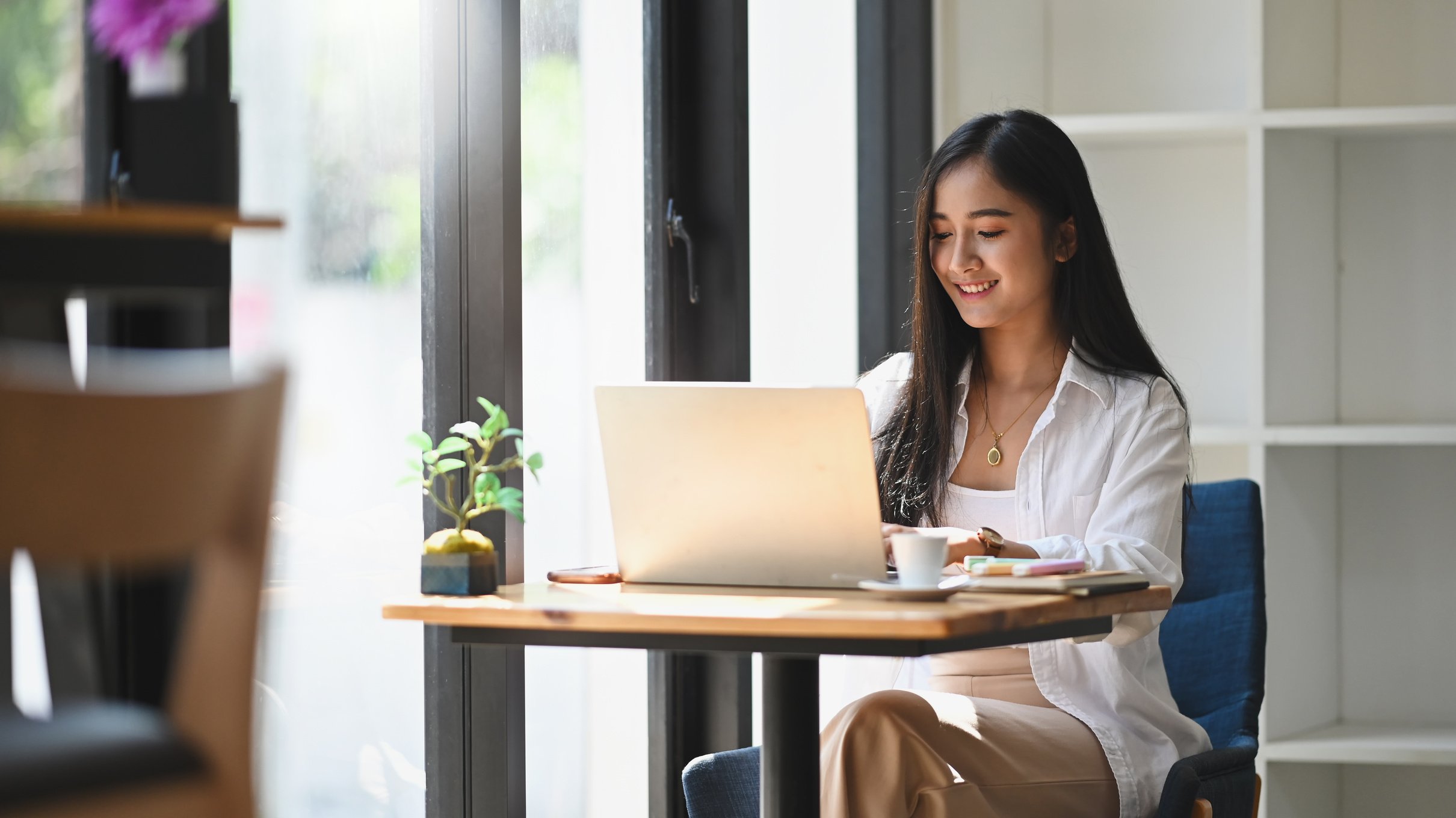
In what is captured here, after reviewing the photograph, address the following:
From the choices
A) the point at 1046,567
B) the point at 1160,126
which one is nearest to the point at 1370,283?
the point at 1160,126

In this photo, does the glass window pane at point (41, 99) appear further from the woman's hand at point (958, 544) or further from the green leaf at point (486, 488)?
the woman's hand at point (958, 544)

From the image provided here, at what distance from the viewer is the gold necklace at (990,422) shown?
7.71 feet

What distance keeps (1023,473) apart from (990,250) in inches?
13.4

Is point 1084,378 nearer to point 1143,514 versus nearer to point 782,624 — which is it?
point 1143,514

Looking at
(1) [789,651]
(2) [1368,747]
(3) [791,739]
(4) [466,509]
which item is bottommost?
(2) [1368,747]

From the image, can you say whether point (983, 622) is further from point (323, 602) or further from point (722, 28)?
point (722, 28)

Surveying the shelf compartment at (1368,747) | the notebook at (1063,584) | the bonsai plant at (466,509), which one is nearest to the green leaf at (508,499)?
the bonsai plant at (466,509)

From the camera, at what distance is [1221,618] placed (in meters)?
2.35

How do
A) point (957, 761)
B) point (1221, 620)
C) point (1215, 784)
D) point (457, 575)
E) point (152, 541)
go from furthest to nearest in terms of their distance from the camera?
point (1221, 620) < point (1215, 784) < point (957, 761) < point (457, 575) < point (152, 541)

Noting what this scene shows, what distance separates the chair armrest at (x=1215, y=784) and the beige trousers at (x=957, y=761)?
3.5 inches

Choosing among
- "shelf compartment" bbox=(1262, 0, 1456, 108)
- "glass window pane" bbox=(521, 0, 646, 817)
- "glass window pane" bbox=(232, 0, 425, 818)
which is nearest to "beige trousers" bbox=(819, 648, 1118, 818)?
"glass window pane" bbox=(232, 0, 425, 818)

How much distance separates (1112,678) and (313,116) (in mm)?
1231

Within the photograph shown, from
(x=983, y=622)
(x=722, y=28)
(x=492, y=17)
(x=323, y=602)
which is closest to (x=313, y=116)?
(x=492, y=17)

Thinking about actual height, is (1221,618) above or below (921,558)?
below
